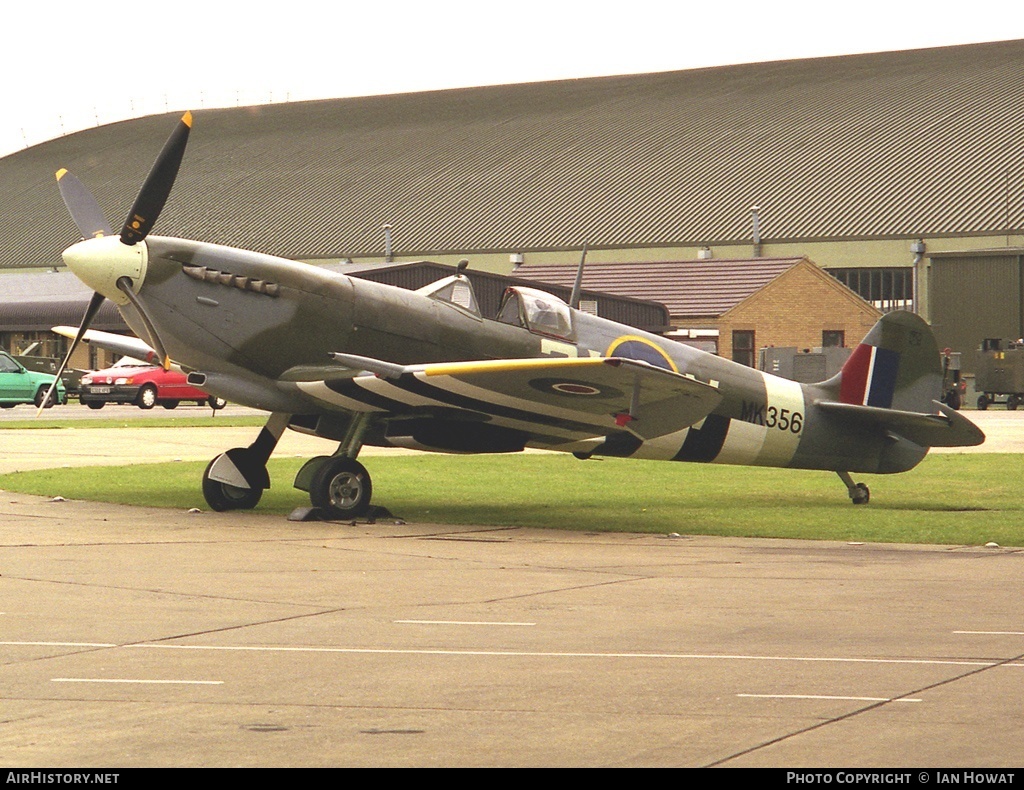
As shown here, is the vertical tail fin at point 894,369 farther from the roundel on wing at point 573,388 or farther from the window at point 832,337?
the window at point 832,337

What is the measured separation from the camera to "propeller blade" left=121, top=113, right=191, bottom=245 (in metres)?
16.4

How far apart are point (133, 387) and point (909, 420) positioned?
34787 mm

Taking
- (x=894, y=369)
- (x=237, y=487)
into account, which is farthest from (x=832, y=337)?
(x=237, y=487)

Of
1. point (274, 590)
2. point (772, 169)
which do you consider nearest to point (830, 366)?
point (772, 169)

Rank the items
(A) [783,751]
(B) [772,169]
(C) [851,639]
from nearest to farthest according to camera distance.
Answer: (A) [783,751] < (C) [851,639] < (B) [772,169]

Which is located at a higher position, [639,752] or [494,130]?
[494,130]

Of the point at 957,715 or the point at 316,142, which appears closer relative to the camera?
the point at 957,715

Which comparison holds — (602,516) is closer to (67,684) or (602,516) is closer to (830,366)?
(67,684)

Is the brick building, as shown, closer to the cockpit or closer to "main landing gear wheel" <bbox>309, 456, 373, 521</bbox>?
the cockpit

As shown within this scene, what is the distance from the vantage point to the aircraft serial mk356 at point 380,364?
1628cm

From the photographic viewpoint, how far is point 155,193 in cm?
1655

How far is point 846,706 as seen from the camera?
7273 mm

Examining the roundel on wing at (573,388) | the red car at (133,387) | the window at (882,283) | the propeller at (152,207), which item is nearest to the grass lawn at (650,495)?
the roundel on wing at (573,388)

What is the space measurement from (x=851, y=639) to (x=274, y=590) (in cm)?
414
